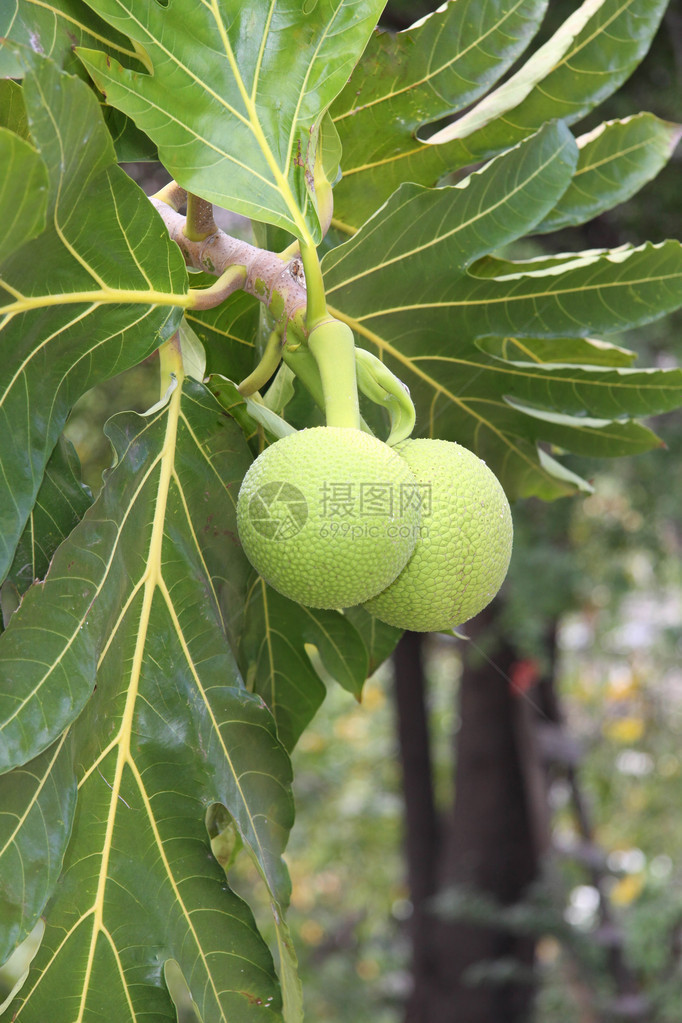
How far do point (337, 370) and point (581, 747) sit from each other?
3.28m

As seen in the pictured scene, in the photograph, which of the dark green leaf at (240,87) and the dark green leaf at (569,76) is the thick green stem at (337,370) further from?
the dark green leaf at (569,76)

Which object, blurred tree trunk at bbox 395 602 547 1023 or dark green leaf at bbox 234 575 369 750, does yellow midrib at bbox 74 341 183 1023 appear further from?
blurred tree trunk at bbox 395 602 547 1023

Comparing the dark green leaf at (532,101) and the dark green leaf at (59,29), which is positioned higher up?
the dark green leaf at (59,29)

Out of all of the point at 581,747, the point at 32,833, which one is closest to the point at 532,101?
the point at 32,833

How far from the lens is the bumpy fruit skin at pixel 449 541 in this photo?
671 millimetres

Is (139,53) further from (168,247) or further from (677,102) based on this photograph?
(677,102)

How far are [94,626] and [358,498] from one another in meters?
0.23

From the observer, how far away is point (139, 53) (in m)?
0.69

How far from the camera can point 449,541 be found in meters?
0.67

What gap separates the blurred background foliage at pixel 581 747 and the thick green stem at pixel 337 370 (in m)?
0.50

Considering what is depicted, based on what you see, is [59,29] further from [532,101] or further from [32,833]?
[32,833]

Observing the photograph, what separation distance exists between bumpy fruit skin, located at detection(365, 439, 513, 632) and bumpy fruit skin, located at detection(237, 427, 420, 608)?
0.06ft

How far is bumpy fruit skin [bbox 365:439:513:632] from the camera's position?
2.20 ft

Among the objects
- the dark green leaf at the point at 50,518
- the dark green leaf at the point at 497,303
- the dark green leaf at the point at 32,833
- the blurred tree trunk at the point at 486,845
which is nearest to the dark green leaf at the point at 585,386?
the dark green leaf at the point at 497,303
